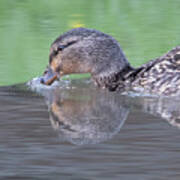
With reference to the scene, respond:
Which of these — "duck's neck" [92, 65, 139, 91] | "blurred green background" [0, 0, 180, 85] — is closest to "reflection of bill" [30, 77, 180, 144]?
"duck's neck" [92, 65, 139, 91]

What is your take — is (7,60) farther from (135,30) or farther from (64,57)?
(135,30)

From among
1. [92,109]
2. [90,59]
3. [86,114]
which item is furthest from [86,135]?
[90,59]

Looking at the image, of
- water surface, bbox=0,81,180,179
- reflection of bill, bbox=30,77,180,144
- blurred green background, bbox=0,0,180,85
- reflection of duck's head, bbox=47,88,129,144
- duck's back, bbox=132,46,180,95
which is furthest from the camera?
blurred green background, bbox=0,0,180,85

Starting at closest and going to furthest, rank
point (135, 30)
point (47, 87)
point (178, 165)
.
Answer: point (178, 165) < point (47, 87) < point (135, 30)

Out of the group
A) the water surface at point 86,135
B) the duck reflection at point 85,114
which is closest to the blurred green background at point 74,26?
the duck reflection at point 85,114

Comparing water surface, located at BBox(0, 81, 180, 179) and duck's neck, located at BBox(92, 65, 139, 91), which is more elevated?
water surface, located at BBox(0, 81, 180, 179)

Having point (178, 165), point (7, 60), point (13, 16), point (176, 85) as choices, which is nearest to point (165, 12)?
point (13, 16)

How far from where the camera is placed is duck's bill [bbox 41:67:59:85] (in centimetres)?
870

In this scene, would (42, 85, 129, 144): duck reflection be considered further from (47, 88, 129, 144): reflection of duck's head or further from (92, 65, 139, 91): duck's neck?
(92, 65, 139, 91): duck's neck

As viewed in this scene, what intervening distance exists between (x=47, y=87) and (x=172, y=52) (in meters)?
1.50

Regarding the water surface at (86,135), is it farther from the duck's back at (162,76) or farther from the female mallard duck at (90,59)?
the female mallard duck at (90,59)

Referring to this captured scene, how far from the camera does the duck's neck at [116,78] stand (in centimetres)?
848

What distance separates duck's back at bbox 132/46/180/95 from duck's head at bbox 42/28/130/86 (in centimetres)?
53

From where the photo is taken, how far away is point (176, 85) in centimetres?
792
